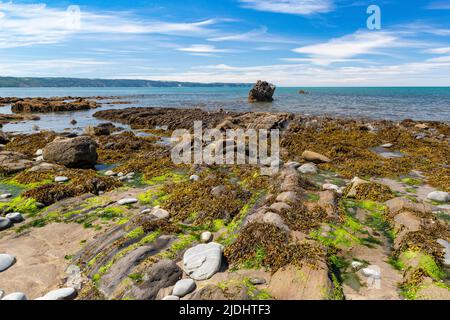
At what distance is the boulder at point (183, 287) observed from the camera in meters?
4.43

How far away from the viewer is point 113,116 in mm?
36812

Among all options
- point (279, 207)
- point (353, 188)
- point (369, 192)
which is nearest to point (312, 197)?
point (279, 207)

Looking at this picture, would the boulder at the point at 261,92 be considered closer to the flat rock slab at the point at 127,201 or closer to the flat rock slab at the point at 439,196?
the flat rock slab at the point at 439,196

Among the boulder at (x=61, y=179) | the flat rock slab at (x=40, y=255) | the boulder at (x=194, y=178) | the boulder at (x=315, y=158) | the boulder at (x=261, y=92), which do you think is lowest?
the flat rock slab at (x=40, y=255)

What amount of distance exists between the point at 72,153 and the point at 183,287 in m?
10.1

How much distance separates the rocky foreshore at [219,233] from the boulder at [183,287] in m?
0.02

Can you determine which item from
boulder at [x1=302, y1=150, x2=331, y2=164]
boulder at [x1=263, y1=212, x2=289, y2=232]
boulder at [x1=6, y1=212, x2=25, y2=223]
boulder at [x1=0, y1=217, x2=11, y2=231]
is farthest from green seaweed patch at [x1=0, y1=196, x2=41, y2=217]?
boulder at [x1=302, y1=150, x2=331, y2=164]

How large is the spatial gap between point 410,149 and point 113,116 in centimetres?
3276

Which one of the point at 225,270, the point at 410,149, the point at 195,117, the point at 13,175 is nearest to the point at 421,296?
the point at 225,270

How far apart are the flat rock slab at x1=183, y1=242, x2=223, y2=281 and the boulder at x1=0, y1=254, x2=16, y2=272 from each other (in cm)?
332

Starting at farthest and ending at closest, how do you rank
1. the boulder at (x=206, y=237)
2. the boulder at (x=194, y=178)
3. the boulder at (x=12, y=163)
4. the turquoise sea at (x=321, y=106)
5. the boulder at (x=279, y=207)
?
1. the turquoise sea at (x=321, y=106)
2. the boulder at (x=12, y=163)
3. the boulder at (x=194, y=178)
4. the boulder at (x=279, y=207)
5. the boulder at (x=206, y=237)

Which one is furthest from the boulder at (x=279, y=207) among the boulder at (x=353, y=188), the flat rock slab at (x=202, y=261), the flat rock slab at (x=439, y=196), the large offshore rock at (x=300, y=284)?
the flat rock slab at (x=439, y=196)

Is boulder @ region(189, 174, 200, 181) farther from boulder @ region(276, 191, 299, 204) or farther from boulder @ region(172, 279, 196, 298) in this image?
boulder @ region(172, 279, 196, 298)
